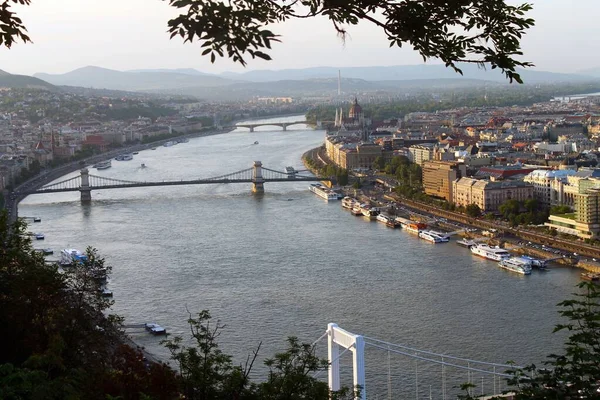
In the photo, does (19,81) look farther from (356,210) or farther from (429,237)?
(429,237)

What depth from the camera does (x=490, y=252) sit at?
22.1 feet

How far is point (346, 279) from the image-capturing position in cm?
577

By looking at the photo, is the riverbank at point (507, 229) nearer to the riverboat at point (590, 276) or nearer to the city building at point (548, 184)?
the riverboat at point (590, 276)

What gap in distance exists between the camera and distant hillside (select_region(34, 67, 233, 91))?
212 feet

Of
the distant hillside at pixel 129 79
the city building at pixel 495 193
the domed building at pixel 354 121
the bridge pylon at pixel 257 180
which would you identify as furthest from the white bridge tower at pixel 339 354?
the distant hillside at pixel 129 79

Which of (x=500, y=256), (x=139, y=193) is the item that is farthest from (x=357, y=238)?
(x=139, y=193)

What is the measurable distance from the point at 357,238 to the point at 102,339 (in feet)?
16.9

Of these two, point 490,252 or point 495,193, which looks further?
point 495,193

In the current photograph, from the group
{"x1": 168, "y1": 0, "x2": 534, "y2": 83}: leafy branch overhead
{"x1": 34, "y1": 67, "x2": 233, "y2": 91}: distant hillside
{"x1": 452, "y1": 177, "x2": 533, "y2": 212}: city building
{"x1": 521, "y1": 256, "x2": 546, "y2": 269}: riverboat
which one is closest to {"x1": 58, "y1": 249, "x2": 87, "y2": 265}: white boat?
{"x1": 521, "y1": 256, "x2": 546, "y2": 269}: riverboat

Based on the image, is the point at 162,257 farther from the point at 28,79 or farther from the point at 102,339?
the point at 28,79

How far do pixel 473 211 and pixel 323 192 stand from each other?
2350mm

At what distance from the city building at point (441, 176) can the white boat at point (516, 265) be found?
3.74 meters

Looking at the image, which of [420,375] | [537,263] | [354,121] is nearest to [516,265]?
[537,263]

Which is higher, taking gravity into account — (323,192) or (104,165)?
(104,165)
